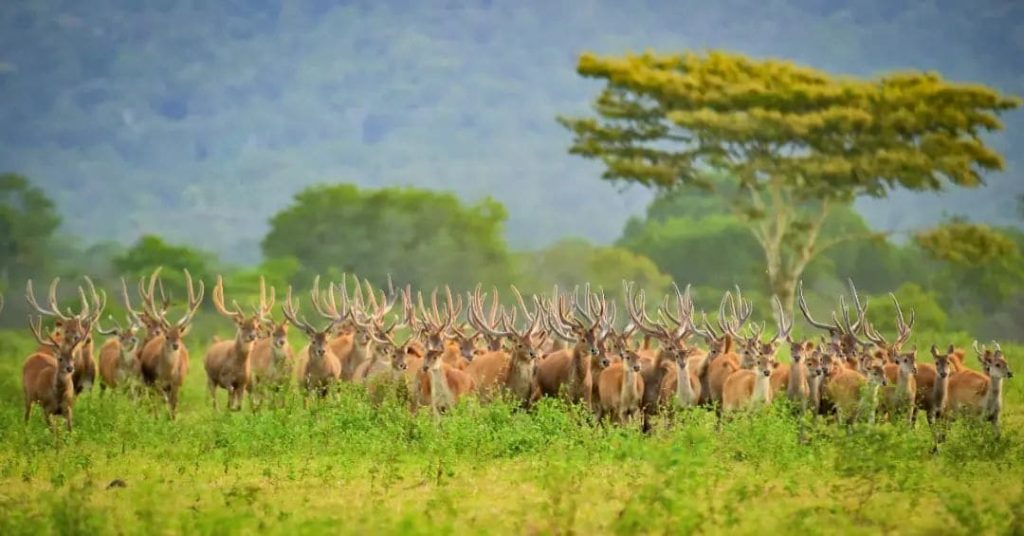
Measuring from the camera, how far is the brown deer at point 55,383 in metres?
17.7

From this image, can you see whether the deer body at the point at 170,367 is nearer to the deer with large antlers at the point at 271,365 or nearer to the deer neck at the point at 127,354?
the deer neck at the point at 127,354

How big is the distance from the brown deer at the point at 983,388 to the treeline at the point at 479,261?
1064 inches

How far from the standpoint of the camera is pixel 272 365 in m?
20.8

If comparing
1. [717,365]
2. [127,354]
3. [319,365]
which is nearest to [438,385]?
[319,365]

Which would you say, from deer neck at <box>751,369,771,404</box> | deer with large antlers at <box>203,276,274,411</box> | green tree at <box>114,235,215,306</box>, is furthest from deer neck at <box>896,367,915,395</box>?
green tree at <box>114,235,215,306</box>

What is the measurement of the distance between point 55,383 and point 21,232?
51922mm

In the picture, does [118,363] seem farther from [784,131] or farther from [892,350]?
[784,131]

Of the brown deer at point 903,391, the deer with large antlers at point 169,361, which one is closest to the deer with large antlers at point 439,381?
the deer with large antlers at point 169,361

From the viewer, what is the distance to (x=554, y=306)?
20.2 metres

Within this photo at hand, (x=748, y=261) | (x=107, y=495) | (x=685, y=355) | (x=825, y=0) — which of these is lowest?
(x=107, y=495)

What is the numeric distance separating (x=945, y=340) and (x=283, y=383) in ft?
51.2

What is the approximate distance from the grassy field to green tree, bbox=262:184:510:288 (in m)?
36.0

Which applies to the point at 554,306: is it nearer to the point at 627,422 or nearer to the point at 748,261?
the point at 627,422

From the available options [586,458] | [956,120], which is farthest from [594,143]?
[586,458]
